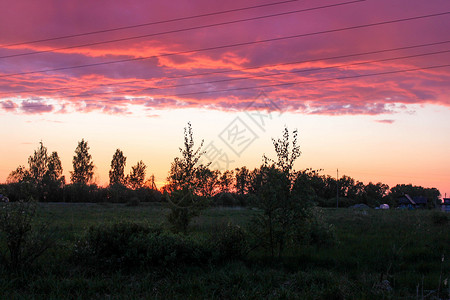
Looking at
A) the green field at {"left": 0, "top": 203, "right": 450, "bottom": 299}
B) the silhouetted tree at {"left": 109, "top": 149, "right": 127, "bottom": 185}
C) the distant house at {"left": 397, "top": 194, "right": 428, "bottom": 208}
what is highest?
the silhouetted tree at {"left": 109, "top": 149, "right": 127, "bottom": 185}

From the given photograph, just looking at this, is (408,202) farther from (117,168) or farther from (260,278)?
(260,278)

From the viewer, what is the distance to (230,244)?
1159 cm

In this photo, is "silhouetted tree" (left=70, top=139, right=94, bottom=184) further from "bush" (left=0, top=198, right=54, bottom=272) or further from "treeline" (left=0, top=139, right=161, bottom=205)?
"bush" (left=0, top=198, right=54, bottom=272)

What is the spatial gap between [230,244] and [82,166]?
71761mm

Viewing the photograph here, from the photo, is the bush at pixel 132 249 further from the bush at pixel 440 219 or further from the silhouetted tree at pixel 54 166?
the silhouetted tree at pixel 54 166

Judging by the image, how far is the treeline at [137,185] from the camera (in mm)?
12195

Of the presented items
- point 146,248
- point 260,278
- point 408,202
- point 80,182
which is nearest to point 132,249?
point 146,248

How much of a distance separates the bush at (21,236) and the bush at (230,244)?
510 cm

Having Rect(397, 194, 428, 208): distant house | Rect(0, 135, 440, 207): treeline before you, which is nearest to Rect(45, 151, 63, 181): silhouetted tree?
Rect(0, 135, 440, 207): treeline

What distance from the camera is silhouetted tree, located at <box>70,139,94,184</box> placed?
75688 millimetres

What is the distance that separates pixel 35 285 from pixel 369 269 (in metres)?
9.34

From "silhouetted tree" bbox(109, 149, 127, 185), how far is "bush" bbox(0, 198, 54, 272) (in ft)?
247

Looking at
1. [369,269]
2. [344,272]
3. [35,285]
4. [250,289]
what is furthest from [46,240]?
[369,269]

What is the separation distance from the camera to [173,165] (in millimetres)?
17328
